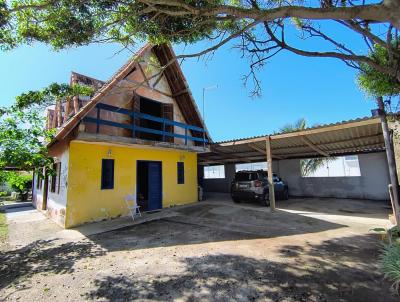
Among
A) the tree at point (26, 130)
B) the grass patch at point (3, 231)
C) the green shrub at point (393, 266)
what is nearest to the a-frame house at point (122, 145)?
the tree at point (26, 130)

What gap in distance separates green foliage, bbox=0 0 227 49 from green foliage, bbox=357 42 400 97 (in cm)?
342

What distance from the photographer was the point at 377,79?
4391mm

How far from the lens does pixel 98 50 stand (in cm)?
598

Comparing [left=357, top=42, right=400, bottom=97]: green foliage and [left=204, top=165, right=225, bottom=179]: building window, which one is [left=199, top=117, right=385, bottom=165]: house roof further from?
[left=204, top=165, right=225, bottom=179]: building window

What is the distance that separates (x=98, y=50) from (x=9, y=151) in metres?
3.44

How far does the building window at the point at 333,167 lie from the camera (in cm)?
1463

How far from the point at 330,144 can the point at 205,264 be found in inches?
385

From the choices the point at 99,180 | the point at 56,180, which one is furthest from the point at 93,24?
the point at 56,180

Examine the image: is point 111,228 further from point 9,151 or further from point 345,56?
point 345,56

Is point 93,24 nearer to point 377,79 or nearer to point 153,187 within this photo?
point 377,79

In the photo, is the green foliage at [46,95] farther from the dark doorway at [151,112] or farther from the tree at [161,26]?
the dark doorway at [151,112]

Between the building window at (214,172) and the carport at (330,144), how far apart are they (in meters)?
4.69

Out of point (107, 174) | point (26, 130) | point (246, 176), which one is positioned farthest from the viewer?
point (246, 176)

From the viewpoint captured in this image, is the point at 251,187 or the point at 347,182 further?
the point at 347,182
